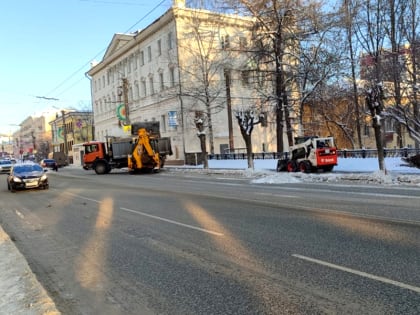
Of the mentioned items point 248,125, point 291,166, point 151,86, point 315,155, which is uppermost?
point 151,86

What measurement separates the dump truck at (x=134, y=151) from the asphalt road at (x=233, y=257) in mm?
23319

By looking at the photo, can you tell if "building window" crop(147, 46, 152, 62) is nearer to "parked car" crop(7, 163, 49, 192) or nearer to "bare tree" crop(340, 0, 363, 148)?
"bare tree" crop(340, 0, 363, 148)

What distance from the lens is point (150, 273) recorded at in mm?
6277

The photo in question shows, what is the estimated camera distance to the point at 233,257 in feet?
22.4

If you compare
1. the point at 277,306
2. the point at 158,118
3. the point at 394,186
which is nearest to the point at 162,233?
the point at 277,306

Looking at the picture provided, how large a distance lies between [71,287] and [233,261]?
2.27m

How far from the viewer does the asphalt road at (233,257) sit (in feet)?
16.2

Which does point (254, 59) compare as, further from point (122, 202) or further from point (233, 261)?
point (233, 261)

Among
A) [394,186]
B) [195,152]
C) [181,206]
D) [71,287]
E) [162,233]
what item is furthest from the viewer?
[195,152]

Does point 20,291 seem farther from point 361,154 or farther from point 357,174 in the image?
point 361,154

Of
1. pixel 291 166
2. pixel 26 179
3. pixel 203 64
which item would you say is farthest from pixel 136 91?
pixel 26 179

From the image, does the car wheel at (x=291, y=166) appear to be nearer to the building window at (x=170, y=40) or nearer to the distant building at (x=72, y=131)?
the building window at (x=170, y=40)

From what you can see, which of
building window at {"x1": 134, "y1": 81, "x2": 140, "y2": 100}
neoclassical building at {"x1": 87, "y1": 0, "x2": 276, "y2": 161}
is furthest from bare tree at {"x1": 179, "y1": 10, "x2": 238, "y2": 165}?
building window at {"x1": 134, "y1": 81, "x2": 140, "y2": 100}

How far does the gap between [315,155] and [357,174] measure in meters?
3.77
